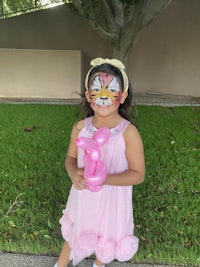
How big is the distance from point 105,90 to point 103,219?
67 centimetres

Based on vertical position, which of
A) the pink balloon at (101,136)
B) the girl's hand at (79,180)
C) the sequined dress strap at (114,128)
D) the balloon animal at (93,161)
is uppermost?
the sequined dress strap at (114,128)

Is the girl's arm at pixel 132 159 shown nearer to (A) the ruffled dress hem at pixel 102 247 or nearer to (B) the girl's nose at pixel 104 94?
(B) the girl's nose at pixel 104 94

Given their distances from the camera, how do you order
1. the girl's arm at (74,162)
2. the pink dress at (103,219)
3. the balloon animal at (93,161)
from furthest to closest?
1. the pink dress at (103,219)
2. the girl's arm at (74,162)
3. the balloon animal at (93,161)

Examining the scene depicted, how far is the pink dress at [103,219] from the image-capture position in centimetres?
168

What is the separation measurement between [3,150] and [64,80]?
642cm

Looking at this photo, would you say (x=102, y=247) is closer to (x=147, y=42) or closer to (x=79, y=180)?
(x=79, y=180)

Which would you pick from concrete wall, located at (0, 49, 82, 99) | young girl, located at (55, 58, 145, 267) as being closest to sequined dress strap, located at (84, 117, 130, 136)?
young girl, located at (55, 58, 145, 267)

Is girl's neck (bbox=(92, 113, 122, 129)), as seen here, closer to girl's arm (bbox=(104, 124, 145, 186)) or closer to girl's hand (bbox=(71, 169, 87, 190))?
girl's arm (bbox=(104, 124, 145, 186))

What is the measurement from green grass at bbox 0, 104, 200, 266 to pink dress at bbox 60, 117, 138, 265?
47 centimetres

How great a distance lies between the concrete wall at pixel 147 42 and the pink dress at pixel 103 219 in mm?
9765

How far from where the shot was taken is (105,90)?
1.56 metres

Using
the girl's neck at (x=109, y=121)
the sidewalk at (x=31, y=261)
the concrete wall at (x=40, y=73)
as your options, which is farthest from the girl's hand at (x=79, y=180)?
the concrete wall at (x=40, y=73)

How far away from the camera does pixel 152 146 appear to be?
175 inches

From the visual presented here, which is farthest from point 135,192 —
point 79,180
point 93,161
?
point 93,161
